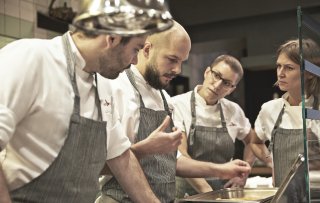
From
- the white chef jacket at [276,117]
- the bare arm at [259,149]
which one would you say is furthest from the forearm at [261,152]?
the white chef jacket at [276,117]

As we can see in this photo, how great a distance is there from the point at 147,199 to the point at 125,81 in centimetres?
55

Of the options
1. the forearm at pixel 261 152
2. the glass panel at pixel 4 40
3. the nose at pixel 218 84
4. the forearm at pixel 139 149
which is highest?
the glass panel at pixel 4 40

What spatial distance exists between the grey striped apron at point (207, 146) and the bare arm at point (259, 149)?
225mm

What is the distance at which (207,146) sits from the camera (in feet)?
9.21

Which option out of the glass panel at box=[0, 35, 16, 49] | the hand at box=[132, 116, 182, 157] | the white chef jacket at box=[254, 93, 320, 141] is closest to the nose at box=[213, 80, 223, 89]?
the white chef jacket at box=[254, 93, 320, 141]

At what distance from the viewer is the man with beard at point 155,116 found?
5.78 ft

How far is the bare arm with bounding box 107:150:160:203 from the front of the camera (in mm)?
1639

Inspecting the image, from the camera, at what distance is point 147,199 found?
1661mm

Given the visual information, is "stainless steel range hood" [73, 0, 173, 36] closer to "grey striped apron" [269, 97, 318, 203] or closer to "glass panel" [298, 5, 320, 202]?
"glass panel" [298, 5, 320, 202]

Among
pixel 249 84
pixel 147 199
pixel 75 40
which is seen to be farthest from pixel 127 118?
pixel 249 84

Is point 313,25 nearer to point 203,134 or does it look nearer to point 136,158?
point 136,158

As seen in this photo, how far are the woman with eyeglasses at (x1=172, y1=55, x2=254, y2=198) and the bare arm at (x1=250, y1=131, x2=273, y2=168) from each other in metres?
0.17

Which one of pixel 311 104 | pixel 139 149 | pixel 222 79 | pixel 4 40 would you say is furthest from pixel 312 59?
pixel 4 40

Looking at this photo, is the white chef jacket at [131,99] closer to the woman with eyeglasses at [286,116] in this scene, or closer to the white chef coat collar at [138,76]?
the white chef coat collar at [138,76]
